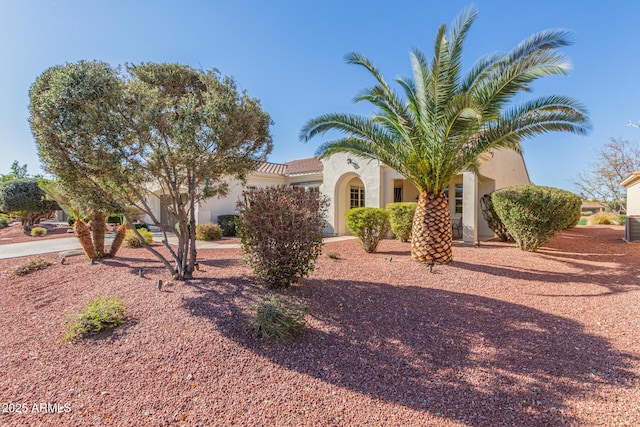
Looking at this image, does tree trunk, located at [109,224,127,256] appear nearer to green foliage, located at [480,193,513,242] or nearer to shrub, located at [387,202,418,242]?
shrub, located at [387,202,418,242]

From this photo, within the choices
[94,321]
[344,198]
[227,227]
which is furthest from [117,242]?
[344,198]

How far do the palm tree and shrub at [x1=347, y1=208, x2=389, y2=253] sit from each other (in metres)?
1.91

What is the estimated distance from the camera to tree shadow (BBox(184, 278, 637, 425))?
3.13 meters

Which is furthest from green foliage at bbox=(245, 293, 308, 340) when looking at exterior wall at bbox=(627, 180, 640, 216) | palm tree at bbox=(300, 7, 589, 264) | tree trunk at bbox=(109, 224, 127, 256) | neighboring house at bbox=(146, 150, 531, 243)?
exterior wall at bbox=(627, 180, 640, 216)

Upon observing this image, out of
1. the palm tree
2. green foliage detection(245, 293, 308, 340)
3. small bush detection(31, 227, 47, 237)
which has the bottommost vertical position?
green foliage detection(245, 293, 308, 340)

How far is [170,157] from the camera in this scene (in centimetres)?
502

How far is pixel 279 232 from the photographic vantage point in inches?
211

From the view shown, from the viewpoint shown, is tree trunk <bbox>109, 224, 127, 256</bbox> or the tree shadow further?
tree trunk <bbox>109, 224, 127, 256</bbox>

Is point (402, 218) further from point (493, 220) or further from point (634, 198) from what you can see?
point (634, 198)

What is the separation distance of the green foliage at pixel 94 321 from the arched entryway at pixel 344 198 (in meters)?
13.1

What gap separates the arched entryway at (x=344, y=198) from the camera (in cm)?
1697

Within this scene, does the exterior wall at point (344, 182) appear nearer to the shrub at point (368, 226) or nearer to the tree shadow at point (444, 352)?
the shrub at point (368, 226)

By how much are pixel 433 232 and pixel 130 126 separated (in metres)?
7.71

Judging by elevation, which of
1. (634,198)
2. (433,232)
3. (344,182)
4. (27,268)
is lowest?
(27,268)
